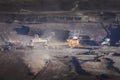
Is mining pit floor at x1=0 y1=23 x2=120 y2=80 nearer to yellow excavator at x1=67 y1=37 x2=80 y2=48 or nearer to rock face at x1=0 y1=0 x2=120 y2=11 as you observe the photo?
yellow excavator at x1=67 y1=37 x2=80 y2=48

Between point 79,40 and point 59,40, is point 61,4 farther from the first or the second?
point 79,40

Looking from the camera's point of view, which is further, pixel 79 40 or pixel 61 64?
pixel 79 40

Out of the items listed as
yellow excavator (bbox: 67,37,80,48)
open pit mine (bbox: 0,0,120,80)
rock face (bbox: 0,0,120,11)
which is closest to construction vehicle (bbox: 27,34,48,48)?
open pit mine (bbox: 0,0,120,80)

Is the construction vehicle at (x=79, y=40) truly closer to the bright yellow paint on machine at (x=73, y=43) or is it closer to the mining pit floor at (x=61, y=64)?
the bright yellow paint on machine at (x=73, y=43)

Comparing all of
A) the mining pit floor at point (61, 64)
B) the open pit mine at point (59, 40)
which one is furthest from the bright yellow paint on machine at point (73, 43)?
the mining pit floor at point (61, 64)

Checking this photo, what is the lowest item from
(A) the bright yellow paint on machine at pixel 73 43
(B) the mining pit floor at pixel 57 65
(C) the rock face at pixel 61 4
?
(B) the mining pit floor at pixel 57 65

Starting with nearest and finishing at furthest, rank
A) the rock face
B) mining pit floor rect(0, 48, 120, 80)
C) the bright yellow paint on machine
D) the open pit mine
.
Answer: mining pit floor rect(0, 48, 120, 80), the open pit mine, the bright yellow paint on machine, the rock face

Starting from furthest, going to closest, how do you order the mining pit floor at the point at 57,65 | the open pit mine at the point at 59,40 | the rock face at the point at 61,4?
the rock face at the point at 61,4 < the open pit mine at the point at 59,40 < the mining pit floor at the point at 57,65

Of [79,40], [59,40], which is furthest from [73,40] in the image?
[59,40]

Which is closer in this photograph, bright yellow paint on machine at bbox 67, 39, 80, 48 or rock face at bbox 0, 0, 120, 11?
bright yellow paint on machine at bbox 67, 39, 80, 48
